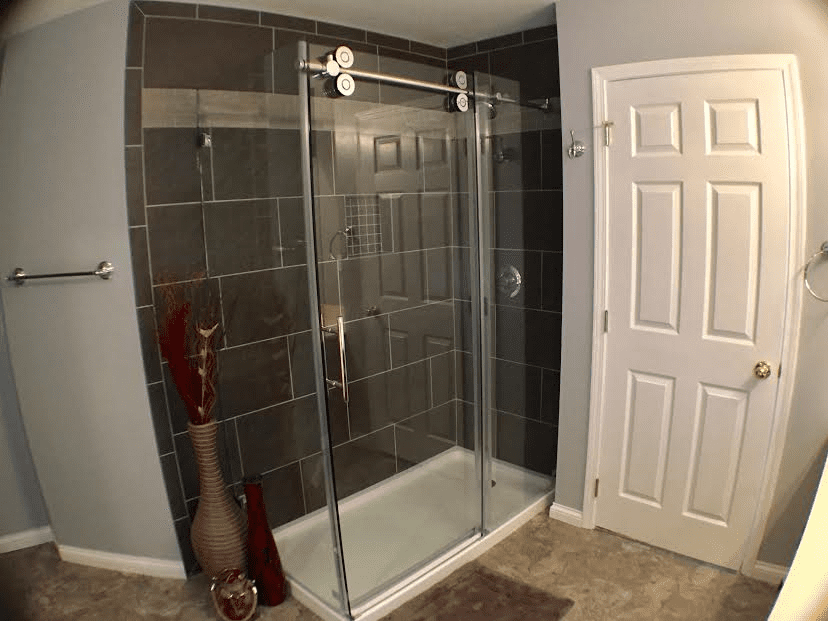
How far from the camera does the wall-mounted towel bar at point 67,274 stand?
626 mm

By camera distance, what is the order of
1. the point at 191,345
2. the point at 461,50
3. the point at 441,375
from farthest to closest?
the point at 461,50
the point at 441,375
the point at 191,345

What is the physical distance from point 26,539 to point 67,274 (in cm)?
44

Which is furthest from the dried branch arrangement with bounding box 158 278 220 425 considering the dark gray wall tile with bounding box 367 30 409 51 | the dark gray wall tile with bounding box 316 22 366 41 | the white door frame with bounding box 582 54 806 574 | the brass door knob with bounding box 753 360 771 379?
the brass door knob with bounding box 753 360 771 379

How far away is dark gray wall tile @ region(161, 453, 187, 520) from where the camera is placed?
1.50 meters

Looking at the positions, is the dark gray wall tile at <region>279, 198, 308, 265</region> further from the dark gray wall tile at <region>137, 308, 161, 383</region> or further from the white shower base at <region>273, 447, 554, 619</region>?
the white shower base at <region>273, 447, 554, 619</region>

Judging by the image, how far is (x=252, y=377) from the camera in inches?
64.8

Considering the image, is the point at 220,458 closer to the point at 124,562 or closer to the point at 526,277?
the point at 124,562

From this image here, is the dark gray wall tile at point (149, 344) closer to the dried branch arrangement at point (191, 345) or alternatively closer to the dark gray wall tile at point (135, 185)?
the dried branch arrangement at point (191, 345)

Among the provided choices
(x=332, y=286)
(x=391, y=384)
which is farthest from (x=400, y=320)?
(x=332, y=286)

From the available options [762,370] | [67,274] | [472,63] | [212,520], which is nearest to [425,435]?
[212,520]

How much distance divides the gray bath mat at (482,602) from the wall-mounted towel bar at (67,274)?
3.81ft

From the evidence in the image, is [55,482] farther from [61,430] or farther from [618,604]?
[618,604]

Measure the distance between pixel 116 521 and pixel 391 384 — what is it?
0.89 metres

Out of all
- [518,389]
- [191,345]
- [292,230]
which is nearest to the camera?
[292,230]
